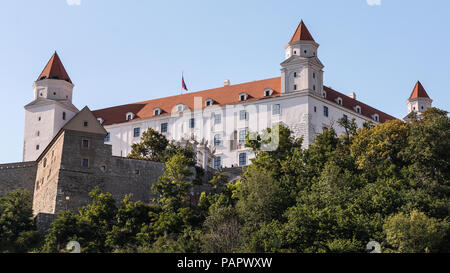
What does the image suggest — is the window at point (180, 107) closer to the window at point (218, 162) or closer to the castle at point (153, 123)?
the castle at point (153, 123)

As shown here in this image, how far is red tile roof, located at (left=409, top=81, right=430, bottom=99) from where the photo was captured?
83.6 m

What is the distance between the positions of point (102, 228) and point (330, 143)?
58.8 ft

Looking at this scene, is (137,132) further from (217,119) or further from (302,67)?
(302,67)

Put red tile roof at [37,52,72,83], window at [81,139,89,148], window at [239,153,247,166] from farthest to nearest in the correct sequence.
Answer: red tile roof at [37,52,72,83] → window at [239,153,247,166] → window at [81,139,89,148]

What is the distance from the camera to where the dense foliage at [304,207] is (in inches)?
1655

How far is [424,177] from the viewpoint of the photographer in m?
46.5

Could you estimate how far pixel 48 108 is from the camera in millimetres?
72812

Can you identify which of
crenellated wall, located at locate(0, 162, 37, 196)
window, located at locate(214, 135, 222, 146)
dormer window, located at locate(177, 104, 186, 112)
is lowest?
crenellated wall, located at locate(0, 162, 37, 196)

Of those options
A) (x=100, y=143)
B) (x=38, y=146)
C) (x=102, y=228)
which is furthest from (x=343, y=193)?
(x=38, y=146)

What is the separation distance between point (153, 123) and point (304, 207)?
33.5 metres

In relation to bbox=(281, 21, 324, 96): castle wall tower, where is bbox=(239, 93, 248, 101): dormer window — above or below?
below

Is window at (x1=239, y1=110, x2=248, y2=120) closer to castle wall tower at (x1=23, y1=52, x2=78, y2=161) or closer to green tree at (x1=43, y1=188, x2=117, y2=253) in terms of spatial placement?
castle wall tower at (x1=23, y1=52, x2=78, y2=161)

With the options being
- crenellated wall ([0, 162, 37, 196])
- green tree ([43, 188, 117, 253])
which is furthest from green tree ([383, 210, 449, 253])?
crenellated wall ([0, 162, 37, 196])
